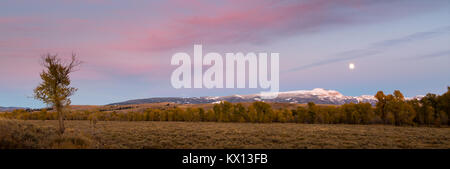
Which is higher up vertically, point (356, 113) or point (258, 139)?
point (258, 139)

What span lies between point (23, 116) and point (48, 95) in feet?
435

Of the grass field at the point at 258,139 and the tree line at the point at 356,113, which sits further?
the tree line at the point at 356,113

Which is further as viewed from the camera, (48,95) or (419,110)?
(419,110)

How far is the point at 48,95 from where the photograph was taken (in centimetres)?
2581

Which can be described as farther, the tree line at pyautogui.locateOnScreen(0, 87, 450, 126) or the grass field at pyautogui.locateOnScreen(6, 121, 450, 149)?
the tree line at pyautogui.locateOnScreen(0, 87, 450, 126)

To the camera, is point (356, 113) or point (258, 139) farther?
point (356, 113)

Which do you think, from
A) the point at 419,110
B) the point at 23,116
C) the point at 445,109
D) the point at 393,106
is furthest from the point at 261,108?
the point at 23,116
